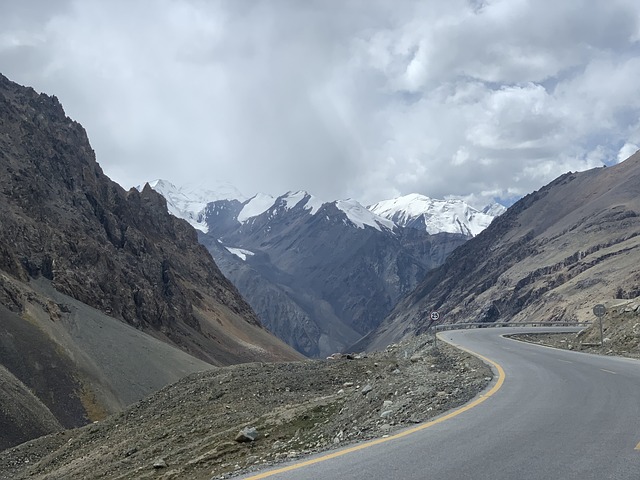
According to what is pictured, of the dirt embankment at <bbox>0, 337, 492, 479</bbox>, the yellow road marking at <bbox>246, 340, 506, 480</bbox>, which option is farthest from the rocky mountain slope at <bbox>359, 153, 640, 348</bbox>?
the yellow road marking at <bbox>246, 340, 506, 480</bbox>

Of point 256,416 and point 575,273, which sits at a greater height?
point 575,273

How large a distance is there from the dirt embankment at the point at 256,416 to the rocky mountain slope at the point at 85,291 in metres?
19.2

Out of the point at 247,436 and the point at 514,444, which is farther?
the point at 247,436

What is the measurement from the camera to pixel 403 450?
930 cm

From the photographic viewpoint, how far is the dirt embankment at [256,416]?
42.4 feet

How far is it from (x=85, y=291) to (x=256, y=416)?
74.7 metres

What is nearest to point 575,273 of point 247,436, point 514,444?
point 247,436

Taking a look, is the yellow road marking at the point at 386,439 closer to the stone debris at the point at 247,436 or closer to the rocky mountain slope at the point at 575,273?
the stone debris at the point at 247,436

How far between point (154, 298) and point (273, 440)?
9102 centimetres

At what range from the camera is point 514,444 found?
9578mm

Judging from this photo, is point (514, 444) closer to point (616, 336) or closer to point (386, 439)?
point (386, 439)

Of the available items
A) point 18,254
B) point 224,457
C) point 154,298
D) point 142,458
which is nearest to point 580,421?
point 224,457

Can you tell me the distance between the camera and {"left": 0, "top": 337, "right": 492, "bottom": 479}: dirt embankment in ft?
42.4

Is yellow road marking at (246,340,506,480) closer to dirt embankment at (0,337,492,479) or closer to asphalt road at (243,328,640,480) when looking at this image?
asphalt road at (243,328,640,480)
